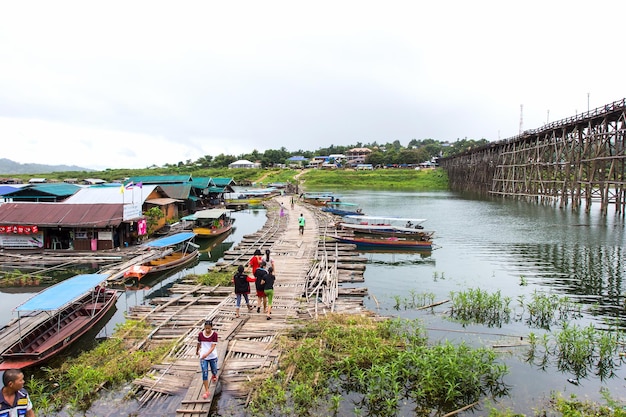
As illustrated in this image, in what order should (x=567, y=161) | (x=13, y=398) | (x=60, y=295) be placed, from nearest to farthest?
1. (x=13, y=398)
2. (x=60, y=295)
3. (x=567, y=161)

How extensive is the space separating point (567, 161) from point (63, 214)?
48.1 m

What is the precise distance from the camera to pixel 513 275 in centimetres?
2161

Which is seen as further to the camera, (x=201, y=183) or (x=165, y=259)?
(x=201, y=183)

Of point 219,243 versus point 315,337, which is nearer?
point 315,337

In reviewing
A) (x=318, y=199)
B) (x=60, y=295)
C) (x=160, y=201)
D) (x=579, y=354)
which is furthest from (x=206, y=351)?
(x=318, y=199)

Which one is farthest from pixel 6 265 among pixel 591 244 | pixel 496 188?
pixel 496 188

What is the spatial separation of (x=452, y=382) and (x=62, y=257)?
2265 centimetres

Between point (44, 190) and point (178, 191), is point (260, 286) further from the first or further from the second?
point (178, 191)

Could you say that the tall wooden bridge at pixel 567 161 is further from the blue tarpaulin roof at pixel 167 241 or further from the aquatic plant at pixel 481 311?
the blue tarpaulin roof at pixel 167 241

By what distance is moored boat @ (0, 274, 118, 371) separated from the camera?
1080 cm

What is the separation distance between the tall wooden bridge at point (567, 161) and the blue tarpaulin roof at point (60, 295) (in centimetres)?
3989

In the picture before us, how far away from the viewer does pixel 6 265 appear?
22.2 m

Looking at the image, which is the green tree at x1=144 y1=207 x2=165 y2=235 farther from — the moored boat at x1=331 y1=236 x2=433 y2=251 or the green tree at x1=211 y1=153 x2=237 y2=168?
the green tree at x1=211 y1=153 x2=237 y2=168

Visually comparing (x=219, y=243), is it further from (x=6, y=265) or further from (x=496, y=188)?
(x=496, y=188)
